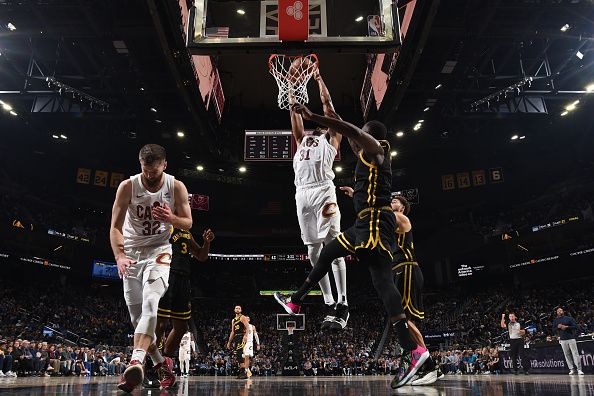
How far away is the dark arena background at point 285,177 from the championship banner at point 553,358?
7 cm

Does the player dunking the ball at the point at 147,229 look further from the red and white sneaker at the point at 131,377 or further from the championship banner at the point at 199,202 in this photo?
the championship banner at the point at 199,202

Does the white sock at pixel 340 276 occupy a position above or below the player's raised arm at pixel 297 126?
below

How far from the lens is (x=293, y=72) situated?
7.55m

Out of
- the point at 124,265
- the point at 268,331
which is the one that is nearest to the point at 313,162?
the point at 124,265

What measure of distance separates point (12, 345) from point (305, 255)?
1785 cm

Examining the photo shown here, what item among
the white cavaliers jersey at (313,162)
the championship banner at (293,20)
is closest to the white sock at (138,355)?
the white cavaliers jersey at (313,162)

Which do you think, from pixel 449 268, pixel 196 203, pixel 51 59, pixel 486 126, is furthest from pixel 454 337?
pixel 51 59

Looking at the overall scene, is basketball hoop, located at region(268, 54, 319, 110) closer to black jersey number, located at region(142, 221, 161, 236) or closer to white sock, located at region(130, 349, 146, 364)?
black jersey number, located at region(142, 221, 161, 236)

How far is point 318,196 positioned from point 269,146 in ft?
31.5

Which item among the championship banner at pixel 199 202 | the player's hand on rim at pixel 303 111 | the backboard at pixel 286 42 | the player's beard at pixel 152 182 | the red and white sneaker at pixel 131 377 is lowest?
the red and white sneaker at pixel 131 377

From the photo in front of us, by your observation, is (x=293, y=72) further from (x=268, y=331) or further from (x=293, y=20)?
(x=268, y=331)

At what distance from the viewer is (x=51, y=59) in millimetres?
14680

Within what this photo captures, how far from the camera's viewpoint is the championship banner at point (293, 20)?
6547 mm

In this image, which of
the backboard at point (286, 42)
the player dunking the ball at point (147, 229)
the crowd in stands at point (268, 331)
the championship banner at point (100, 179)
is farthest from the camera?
the championship banner at point (100, 179)
